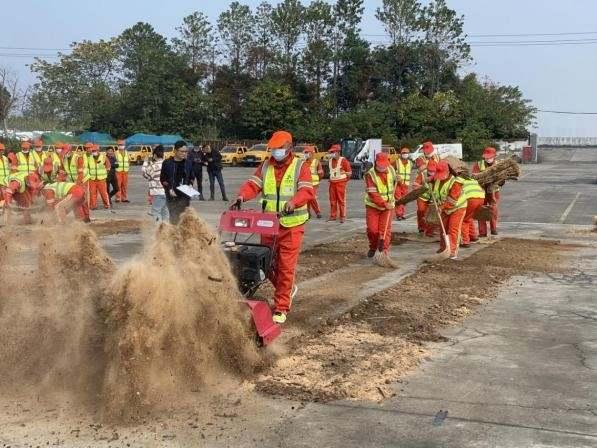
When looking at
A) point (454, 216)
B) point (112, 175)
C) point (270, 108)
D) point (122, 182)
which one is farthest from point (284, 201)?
point (270, 108)

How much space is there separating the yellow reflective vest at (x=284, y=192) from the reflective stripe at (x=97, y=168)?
1278 centimetres

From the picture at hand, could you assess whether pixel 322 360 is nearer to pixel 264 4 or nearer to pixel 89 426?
pixel 89 426

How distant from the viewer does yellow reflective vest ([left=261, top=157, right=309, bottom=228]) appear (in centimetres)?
680

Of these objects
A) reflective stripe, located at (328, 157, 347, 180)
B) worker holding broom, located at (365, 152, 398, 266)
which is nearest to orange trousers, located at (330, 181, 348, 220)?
reflective stripe, located at (328, 157, 347, 180)

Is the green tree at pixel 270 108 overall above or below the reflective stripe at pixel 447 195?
above

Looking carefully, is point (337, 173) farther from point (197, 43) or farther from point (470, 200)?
point (197, 43)

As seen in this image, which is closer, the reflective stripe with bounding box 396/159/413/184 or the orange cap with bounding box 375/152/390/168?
the orange cap with bounding box 375/152/390/168

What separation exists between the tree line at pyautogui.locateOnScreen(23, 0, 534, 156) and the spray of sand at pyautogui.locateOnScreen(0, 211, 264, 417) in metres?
58.1

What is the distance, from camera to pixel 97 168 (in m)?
A: 19.0

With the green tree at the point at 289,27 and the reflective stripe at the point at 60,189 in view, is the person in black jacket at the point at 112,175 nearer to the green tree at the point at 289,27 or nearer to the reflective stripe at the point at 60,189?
the reflective stripe at the point at 60,189

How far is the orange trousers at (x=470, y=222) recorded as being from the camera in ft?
40.3

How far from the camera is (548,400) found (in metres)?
5.14

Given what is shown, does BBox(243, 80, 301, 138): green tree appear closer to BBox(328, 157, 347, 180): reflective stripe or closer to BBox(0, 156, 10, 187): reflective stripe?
BBox(328, 157, 347, 180): reflective stripe

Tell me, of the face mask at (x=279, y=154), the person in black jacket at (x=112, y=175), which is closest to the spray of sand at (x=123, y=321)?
the face mask at (x=279, y=154)
